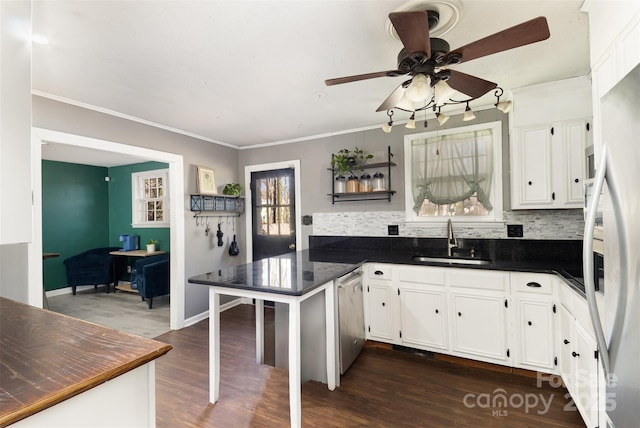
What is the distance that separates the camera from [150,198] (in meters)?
5.58

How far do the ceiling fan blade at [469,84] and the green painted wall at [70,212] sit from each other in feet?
21.3

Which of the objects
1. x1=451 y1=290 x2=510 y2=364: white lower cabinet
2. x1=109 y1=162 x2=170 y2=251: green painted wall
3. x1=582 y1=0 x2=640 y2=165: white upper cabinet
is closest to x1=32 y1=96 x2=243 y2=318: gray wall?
x1=109 y1=162 x2=170 y2=251: green painted wall

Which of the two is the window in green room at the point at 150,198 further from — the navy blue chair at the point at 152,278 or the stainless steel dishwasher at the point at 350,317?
the stainless steel dishwasher at the point at 350,317

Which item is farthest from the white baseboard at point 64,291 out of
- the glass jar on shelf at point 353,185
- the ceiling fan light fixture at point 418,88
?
the ceiling fan light fixture at point 418,88

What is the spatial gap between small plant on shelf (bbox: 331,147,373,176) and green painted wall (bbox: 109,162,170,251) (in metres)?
3.72

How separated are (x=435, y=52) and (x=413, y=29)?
0.32 m

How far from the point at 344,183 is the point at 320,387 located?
7.23 feet

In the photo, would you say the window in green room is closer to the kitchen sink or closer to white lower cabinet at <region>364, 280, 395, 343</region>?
white lower cabinet at <region>364, 280, 395, 343</region>

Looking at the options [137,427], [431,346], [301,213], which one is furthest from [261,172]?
[137,427]

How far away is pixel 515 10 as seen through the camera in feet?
5.17

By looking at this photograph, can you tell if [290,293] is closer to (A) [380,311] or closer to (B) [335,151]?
(A) [380,311]

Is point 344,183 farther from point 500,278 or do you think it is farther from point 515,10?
point 515,10

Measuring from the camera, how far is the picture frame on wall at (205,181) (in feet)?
12.3

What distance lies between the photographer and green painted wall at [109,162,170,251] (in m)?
5.60
